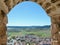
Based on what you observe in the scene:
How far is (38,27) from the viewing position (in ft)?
16.6

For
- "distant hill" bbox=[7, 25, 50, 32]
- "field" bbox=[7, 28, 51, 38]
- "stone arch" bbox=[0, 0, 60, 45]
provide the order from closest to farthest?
1. "stone arch" bbox=[0, 0, 60, 45]
2. "field" bbox=[7, 28, 51, 38]
3. "distant hill" bbox=[7, 25, 50, 32]

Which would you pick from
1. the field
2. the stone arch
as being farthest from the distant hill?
the stone arch

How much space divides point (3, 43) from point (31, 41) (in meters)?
1.60

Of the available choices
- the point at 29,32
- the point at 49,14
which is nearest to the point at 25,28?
the point at 29,32

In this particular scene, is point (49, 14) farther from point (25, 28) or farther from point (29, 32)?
point (25, 28)

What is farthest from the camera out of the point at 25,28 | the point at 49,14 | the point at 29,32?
the point at 25,28

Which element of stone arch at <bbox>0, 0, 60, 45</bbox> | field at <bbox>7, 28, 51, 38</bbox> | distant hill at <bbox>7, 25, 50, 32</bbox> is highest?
stone arch at <bbox>0, 0, 60, 45</bbox>

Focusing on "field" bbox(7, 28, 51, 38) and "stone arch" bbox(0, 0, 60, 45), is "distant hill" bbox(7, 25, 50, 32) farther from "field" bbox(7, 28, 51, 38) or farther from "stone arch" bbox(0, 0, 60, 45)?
"stone arch" bbox(0, 0, 60, 45)

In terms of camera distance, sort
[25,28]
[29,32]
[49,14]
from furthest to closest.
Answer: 1. [25,28]
2. [29,32]
3. [49,14]

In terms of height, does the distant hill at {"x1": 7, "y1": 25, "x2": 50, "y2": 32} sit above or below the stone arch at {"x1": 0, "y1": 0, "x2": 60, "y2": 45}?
below

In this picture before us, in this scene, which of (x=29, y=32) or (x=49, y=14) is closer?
(x=49, y=14)

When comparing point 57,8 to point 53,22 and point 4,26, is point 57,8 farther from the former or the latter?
point 4,26

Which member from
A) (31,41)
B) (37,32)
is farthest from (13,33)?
(31,41)

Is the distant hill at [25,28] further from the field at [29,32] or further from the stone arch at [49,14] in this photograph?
the stone arch at [49,14]
